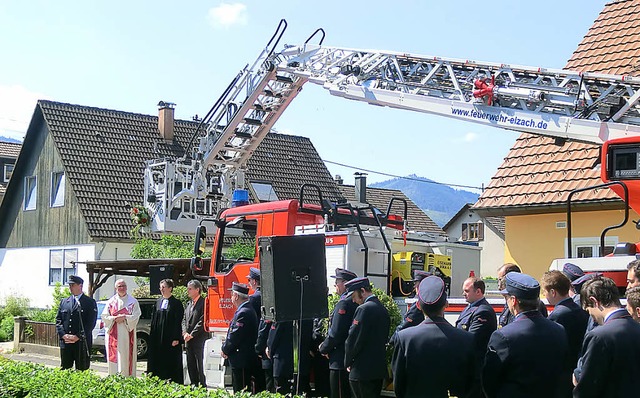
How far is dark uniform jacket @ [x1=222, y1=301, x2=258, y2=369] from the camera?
10.9 meters

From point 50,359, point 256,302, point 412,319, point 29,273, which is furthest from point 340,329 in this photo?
point 29,273

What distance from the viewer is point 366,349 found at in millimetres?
9148

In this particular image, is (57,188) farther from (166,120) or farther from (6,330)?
(6,330)

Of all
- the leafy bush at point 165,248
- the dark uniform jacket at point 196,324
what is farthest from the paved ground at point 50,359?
the dark uniform jacket at point 196,324

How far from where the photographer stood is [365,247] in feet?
37.2

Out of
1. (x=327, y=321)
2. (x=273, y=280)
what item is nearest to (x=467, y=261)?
(x=327, y=321)

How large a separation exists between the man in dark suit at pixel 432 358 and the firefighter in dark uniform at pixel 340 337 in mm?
3193

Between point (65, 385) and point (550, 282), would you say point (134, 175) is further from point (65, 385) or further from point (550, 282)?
point (550, 282)

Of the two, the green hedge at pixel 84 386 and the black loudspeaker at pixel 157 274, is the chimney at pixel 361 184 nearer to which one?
the black loudspeaker at pixel 157 274

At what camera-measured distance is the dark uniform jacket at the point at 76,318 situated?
44.5 feet

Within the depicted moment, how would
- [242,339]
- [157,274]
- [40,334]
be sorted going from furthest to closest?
[40,334] < [157,274] < [242,339]

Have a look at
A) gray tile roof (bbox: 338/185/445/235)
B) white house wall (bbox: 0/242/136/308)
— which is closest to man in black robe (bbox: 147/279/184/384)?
white house wall (bbox: 0/242/136/308)

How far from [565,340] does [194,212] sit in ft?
41.3

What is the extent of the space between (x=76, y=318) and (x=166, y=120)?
2120 cm
